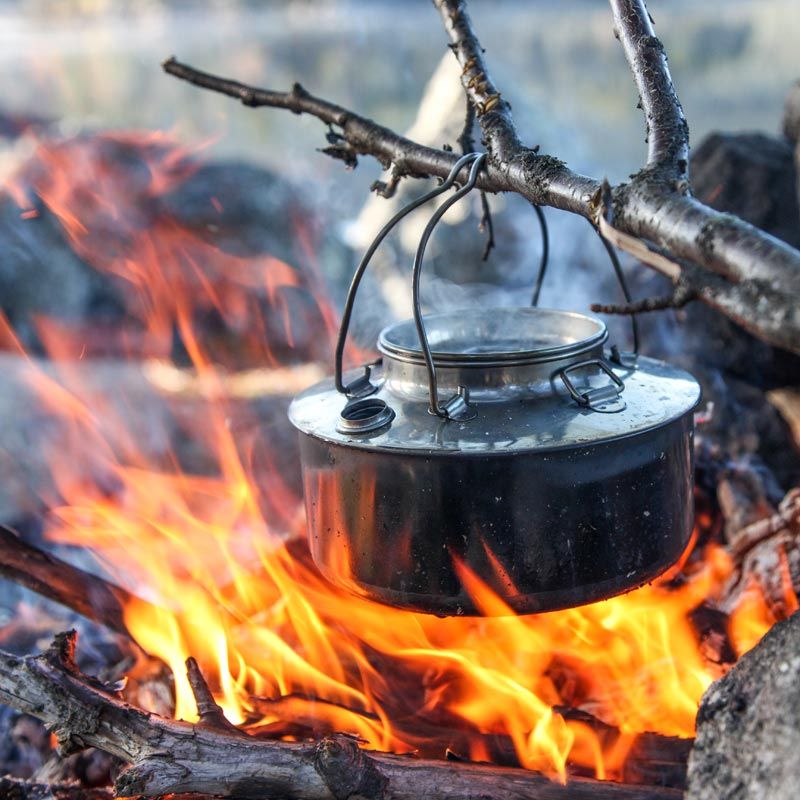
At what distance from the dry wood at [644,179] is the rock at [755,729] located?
71 cm

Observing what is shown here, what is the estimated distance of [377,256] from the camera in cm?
779

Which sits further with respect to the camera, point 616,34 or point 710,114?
point 710,114

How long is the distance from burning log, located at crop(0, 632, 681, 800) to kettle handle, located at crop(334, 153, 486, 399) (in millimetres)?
893

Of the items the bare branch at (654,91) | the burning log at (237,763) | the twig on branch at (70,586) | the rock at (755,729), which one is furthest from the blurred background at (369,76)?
the twig on branch at (70,586)

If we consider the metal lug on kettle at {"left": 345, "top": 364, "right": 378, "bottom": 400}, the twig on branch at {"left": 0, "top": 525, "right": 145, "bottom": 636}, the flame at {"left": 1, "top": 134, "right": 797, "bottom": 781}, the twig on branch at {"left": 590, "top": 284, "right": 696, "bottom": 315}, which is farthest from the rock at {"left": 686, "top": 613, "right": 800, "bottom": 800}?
the twig on branch at {"left": 0, "top": 525, "right": 145, "bottom": 636}

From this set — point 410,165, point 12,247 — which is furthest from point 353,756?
point 12,247

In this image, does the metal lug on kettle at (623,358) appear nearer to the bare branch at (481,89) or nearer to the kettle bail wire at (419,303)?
the kettle bail wire at (419,303)

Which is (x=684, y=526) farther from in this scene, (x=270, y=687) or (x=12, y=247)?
(x=12, y=247)

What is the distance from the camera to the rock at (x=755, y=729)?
5.37 ft

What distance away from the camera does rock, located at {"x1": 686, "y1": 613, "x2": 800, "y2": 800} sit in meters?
1.64

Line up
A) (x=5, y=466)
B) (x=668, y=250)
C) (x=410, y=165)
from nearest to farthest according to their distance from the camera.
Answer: (x=668, y=250) → (x=410, y=165) → (x=5, y=466)

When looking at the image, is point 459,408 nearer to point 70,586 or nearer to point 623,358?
point 623,358

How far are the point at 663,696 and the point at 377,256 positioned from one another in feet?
18.4

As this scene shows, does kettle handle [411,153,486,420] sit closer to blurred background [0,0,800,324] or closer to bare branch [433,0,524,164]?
bare branch [433,0,524,164]
